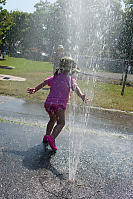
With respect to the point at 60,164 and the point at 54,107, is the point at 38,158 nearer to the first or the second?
the point at 60,164

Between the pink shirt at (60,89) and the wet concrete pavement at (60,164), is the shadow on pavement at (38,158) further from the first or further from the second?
the pink shirt at (60,89)

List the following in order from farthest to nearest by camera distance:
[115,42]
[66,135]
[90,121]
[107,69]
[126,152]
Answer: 1. [115,42]
2. [107,69]
3. [90,121]
4. [66,135]
5. [126,152]

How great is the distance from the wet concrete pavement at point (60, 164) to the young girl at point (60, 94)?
1.08 feet

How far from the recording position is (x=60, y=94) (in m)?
3.38

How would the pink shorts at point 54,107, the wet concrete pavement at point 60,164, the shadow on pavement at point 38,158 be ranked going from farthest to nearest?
the pink shorts at point 54,107 → the shadow on pavement at point 38,158 → the wet concrete pavement at point 60,164

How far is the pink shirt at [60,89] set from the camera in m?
3.37

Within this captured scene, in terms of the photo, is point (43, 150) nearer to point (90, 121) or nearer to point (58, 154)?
point (58, 154)

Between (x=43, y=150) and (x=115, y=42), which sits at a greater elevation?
(x=115, y=42)

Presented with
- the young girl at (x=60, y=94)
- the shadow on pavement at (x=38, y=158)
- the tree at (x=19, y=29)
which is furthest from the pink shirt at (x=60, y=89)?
the tree at (x=19, y=29)

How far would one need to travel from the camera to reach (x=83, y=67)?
21797 millimetres

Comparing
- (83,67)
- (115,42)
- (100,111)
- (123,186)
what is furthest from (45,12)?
(123,186)

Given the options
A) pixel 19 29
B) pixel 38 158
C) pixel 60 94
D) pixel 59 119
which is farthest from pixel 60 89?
pixel 19 29

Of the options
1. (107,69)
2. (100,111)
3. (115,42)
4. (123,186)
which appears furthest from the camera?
(115,42)

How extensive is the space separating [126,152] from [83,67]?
18.3m
